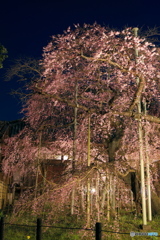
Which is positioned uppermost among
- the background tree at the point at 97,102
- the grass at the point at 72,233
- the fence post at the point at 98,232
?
the background tree at the point at 97,102

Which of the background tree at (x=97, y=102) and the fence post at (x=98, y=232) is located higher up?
the background tree at (x=97, y=102)

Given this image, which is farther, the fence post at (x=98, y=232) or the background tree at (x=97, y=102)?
the background tree at (x=97, y=102)

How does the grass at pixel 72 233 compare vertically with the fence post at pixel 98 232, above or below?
below

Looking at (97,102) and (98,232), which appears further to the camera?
(97,102)

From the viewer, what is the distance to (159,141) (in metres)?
15.4

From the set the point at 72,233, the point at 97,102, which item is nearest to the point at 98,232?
the point at 72,233

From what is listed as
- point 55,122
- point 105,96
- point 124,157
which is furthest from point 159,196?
point 55,122

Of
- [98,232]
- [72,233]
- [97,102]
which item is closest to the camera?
[98,232]

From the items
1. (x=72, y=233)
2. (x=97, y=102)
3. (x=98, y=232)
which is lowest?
(x=72, y=233)

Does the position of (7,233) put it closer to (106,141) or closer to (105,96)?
(106,141)

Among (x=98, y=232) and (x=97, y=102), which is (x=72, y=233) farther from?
(x=97, y=102)

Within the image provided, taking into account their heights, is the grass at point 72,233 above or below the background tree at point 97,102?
below

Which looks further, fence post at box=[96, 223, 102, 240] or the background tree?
the background tree

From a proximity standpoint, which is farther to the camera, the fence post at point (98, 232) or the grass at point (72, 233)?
the grass at point (72, 233)
